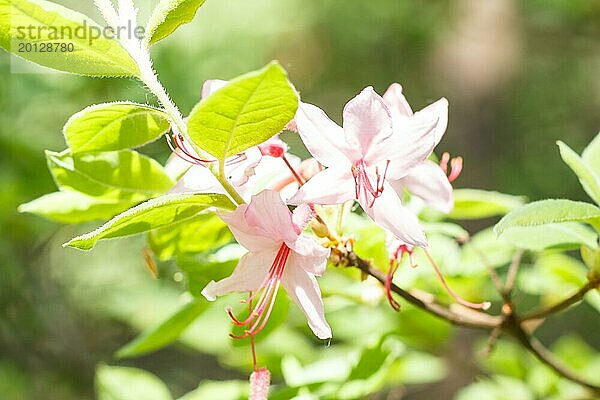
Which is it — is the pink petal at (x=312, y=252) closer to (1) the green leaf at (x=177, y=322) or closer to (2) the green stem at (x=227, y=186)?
(2) the green stem at (x=227, y=186)

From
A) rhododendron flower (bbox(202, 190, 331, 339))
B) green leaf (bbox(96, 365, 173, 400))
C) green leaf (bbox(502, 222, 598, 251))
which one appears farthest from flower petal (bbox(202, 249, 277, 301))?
green leaf (bbox(96, 365, 173, 400))

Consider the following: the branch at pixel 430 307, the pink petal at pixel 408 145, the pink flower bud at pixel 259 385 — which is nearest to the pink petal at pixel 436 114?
the pink petal at pixel 408 145

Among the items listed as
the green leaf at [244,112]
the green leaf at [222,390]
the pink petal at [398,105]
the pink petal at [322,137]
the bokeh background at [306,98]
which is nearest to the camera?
the green leaf at [244,112]

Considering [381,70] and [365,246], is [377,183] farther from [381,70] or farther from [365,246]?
[381,70]

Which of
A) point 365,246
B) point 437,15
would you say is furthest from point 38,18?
point 437,15

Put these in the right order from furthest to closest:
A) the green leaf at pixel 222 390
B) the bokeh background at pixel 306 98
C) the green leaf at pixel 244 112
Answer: the bokeh background at pixel 306 98 → the green leaf at pixel 222 390 → the green leaf at pixel 244 112

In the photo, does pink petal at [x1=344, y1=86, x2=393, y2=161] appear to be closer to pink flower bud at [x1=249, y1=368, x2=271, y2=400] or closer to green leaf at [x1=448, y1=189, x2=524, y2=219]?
pink flower bud at [x1=249, y1=368, x2=271, y2=400]
